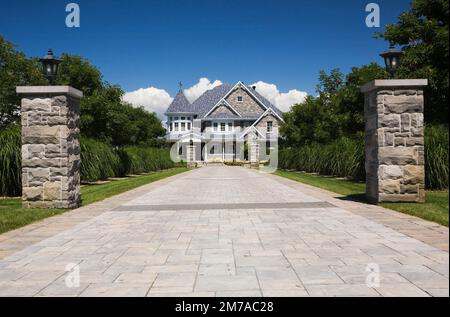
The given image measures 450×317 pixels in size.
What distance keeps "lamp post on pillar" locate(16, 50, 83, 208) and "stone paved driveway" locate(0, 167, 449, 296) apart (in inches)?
76.5

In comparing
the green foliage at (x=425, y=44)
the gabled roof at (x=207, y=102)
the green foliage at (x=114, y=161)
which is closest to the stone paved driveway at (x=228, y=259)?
the green foliage at (x=425, y=44)

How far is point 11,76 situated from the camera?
2495 centimetres

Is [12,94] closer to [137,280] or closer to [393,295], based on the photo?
[137,280]

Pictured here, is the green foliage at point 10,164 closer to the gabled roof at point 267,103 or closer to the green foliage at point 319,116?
the green foliage at point 319,116

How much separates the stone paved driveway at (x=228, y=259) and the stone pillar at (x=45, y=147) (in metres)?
1.97

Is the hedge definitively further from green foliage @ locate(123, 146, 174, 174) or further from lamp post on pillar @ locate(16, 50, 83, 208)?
lamp post on pillar @ locate(16, 50, 83, 208)

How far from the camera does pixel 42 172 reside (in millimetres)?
9594

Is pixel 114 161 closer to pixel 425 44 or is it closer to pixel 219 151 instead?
pixel 425 44

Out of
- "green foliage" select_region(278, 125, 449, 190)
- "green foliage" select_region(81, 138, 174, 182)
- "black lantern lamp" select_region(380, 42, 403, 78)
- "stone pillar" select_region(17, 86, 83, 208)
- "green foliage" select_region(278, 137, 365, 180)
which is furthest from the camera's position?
"green foliage" select_region(81, 138, 174, 182)

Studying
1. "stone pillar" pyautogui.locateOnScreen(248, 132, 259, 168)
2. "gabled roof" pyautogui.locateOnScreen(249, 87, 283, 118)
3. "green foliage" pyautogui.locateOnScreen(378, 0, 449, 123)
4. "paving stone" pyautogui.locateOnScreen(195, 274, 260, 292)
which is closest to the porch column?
"stone pillar" pyautogui.locateOnScreen(248, 132, 259, 168)

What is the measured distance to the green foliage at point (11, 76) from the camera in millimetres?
23609

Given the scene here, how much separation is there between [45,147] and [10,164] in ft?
12.4

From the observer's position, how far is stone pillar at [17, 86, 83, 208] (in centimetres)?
959
